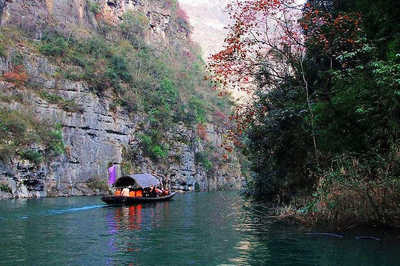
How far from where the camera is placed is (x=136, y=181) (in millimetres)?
34188

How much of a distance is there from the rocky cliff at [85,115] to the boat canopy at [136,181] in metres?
11.9

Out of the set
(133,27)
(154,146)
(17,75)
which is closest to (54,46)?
(17,75)

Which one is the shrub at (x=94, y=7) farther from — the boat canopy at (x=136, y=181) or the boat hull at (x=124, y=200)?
the boat hull at (x=124, y=200)

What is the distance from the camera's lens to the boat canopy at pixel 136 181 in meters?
34.4

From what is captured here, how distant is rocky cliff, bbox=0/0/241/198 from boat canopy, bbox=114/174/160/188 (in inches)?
469

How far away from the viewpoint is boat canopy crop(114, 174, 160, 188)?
34375mm

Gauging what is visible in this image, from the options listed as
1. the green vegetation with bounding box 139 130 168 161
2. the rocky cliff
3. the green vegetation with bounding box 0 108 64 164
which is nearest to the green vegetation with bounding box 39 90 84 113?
the rocky cliff

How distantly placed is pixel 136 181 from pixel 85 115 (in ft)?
66.3

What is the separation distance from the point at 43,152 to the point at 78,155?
4.65 m

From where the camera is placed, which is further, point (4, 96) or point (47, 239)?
point (4, 96)

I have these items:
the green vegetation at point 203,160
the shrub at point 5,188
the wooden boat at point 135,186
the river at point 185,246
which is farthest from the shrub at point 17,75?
the river at point 185,246

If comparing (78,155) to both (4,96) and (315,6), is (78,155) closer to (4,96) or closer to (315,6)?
(4,96)

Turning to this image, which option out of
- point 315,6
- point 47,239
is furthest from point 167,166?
point 47,239

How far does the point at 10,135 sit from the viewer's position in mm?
43906
